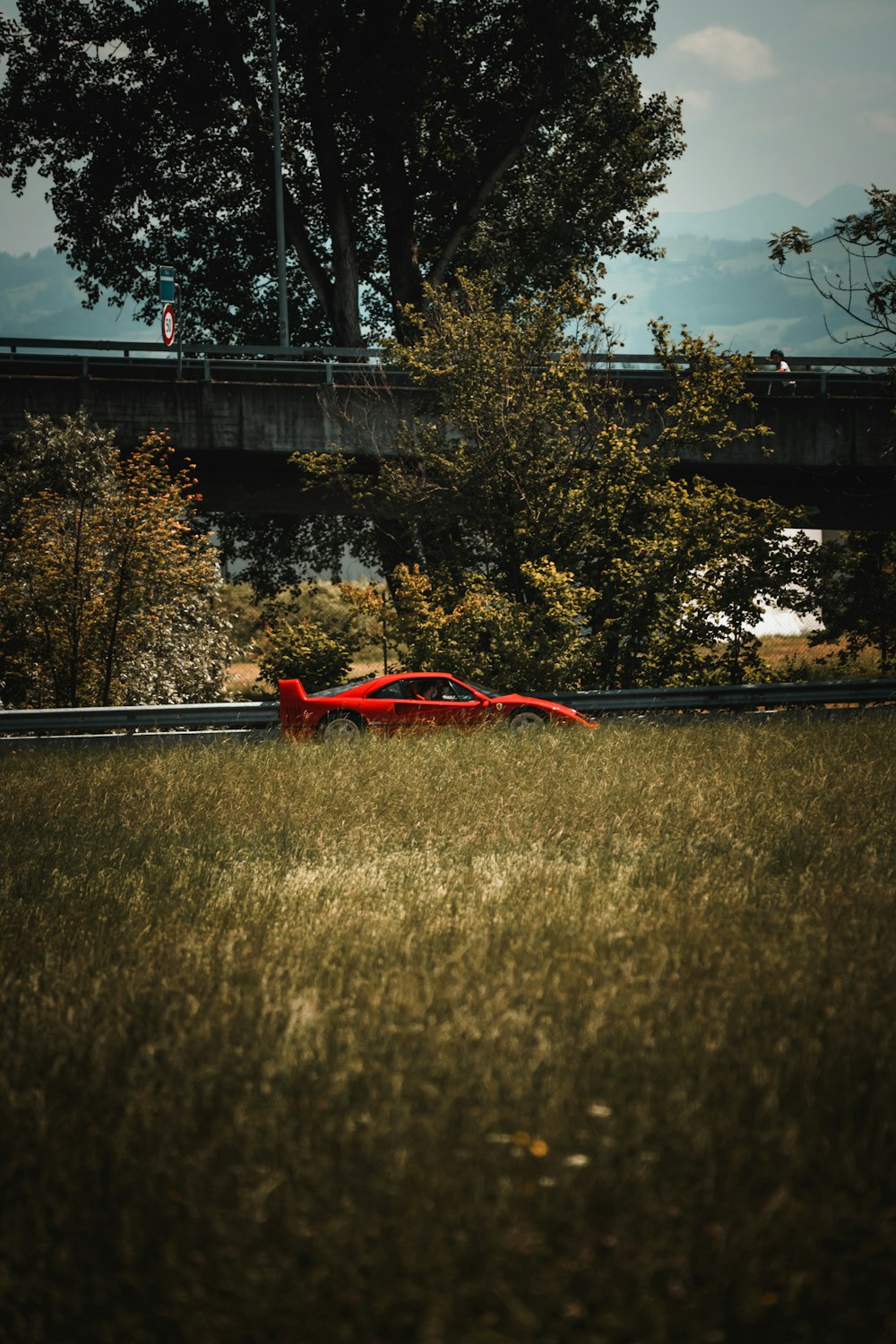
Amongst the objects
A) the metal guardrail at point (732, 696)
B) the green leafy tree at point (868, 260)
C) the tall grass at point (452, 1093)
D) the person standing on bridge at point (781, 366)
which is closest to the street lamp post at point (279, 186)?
the person standing on bridge at point (781, 366)

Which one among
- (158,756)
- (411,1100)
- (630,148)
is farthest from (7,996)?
(630,148)

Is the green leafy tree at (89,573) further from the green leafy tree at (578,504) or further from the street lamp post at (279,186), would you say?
the street lamp post at (279,186)

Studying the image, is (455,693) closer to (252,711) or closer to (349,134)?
(252,711)

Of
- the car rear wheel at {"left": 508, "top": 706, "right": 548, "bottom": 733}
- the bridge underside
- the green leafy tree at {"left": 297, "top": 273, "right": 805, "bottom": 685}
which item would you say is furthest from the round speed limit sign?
the car rear wheel at {"left": 508, "top": 706, "right": 548, "bottom": 733}

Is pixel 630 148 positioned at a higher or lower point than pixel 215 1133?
higher

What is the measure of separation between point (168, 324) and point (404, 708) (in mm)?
16570

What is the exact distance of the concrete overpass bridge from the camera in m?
23.4

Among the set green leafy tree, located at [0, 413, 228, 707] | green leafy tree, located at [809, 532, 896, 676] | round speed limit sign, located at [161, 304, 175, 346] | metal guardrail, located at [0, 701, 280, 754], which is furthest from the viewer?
round speed limit sign, located at [161, 304, 175, 346]

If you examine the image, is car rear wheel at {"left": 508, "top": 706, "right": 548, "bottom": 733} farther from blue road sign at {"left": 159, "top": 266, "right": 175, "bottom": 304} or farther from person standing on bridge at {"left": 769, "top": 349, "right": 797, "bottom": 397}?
blue road sign at {"left": 159, "top": 266, "right": 175, "bottom": 304}

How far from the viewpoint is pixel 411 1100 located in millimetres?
4242

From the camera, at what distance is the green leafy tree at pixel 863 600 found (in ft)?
74.1

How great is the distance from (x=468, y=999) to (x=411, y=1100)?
0.94 m

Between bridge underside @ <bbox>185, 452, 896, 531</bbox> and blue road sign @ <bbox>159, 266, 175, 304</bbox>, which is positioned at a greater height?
blue road sign @ <bbox>159, 266, 175, 304</bbox>

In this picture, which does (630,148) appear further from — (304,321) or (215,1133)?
(215,1133)
